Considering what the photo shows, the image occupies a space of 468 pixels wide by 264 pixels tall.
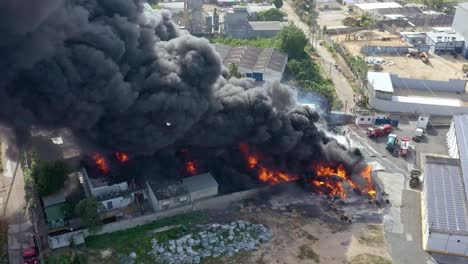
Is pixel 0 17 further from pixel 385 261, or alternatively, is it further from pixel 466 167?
pixel 466 167

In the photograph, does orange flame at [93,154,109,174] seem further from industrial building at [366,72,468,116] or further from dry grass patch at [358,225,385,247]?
industrial building at [366,72,468,116]

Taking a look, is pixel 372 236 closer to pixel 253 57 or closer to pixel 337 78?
pixel 337 78

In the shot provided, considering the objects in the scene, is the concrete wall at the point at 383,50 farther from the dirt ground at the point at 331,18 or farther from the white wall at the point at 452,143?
the white wall at the point at 452,143

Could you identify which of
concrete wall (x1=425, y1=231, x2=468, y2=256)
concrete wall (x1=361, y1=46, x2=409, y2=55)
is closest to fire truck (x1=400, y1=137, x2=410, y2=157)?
concrete wall (x1=425, y1=231, x2=468, y2=256)

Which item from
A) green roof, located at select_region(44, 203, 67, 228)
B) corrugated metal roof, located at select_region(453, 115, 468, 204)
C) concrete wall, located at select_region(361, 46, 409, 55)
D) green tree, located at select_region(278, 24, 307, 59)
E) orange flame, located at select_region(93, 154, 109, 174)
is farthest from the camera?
concrete wall, located at select_region(361, 46, 409, 55)

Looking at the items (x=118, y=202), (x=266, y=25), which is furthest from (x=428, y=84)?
(x=118, y=202)

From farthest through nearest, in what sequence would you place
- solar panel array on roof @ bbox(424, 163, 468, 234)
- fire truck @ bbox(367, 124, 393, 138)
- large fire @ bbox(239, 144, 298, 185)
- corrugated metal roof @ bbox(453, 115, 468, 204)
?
fire truck @ bbox(367, 124, 393, 138) → large fire @ bbox(239, 144, 298, 185) → corrugated metal roof @ bbox(453, 115, 468, 204) → solar panel array on roof @ bbox(424, 163, 468, 234)
